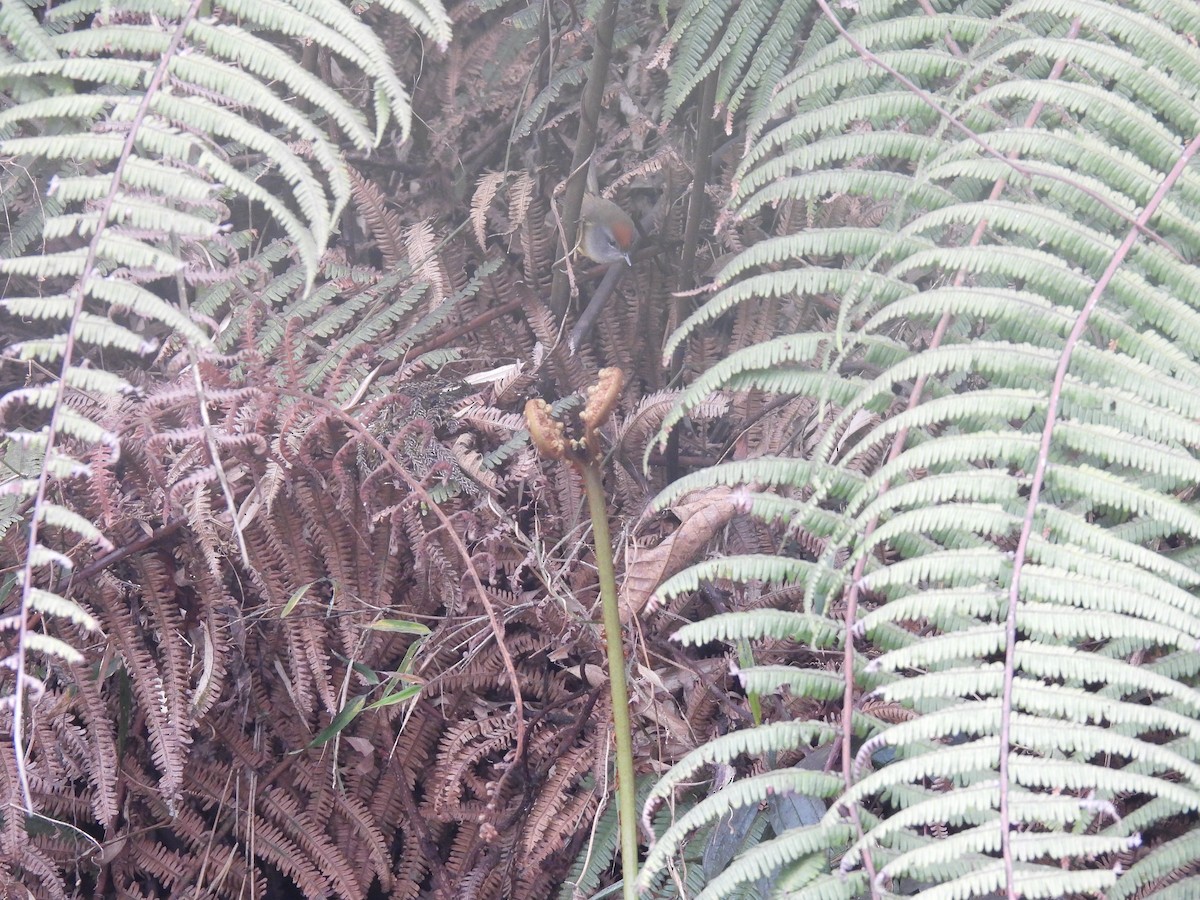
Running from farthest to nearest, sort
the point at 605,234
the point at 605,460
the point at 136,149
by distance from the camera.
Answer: the point at 605,234 → the point at 605,460 → the point at 136,149

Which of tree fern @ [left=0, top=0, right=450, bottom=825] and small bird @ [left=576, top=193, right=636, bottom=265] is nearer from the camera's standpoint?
tree fern @ [left=0, top=0, right=450, bottom=825]

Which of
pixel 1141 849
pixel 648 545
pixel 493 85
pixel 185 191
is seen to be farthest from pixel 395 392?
pixel 1141 849

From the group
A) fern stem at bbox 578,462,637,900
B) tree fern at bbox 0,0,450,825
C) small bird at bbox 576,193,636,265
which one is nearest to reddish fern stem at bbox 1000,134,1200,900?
fern stem at bbox 578,462,637,900

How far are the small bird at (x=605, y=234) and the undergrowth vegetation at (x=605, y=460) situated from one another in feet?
0.20

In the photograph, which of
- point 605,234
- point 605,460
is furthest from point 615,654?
point 605,234

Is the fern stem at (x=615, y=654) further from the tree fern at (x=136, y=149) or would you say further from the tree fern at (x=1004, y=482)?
the tree fern at (x=136, y=149)

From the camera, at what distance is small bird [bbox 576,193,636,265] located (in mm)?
1814

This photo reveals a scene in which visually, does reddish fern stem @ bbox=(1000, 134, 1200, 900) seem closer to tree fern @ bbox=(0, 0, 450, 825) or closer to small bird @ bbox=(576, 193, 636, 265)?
tree fern @ bbox=(0, 0, 450, 825)

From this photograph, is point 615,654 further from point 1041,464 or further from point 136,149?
point 136,149

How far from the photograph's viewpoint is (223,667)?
1.52m

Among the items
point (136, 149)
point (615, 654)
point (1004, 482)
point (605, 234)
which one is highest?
point (605, 234)

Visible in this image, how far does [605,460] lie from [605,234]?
0.43 meters

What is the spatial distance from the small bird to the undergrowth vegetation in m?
0.06

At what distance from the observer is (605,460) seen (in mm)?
1685
